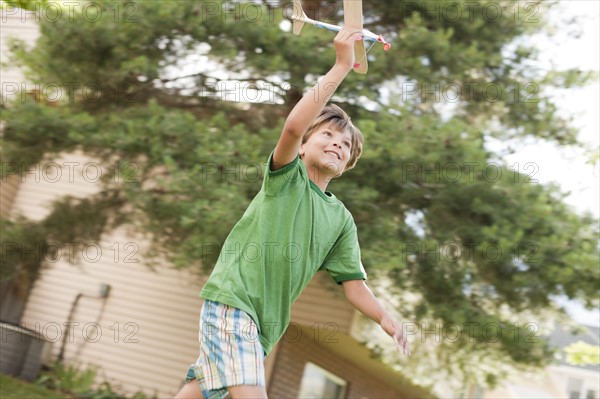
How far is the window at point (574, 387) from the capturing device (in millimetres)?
24255

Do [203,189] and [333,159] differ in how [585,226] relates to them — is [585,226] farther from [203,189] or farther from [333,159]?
[333,159]

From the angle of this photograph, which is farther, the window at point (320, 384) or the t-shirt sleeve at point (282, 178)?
the window at point (320, 384)

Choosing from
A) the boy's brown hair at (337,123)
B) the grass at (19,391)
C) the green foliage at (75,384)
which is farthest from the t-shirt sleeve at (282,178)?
the green foliage at (75,384)

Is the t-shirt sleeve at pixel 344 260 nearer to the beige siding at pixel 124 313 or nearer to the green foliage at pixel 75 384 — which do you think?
the beige siding at pixel 124 313

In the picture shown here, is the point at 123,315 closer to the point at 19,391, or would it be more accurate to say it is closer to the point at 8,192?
the point at 19,391

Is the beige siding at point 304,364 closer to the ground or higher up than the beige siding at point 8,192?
closer to the ground

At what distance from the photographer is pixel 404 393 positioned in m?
18.1

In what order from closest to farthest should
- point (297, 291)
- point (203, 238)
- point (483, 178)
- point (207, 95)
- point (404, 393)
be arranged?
point (297, 291), point (203, 238), point (483, 178), point (207, 95), point (404, 393)

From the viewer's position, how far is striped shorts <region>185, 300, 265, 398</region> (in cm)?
235

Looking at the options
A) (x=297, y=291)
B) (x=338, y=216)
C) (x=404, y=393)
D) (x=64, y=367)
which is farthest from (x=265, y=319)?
(x=404, y=393)

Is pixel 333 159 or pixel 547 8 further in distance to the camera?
pixel 547 8

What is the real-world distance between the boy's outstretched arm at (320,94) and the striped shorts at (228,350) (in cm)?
59

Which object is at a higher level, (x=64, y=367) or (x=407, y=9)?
(x=407, y=9)

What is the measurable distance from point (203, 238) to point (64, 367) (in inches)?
239
